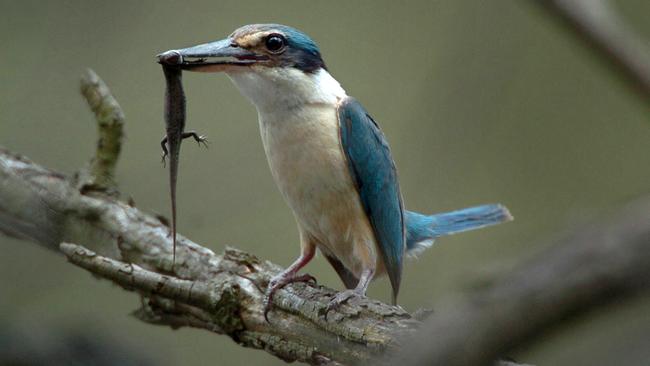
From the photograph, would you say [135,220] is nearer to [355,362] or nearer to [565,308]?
[355,362]

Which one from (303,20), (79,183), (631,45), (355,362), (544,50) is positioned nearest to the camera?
(631,45)

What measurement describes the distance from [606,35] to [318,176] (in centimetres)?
190

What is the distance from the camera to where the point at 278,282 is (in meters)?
3.15

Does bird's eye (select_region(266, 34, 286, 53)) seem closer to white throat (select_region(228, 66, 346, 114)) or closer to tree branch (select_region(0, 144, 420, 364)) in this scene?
white throat (select_region(228, 66, 346, 114))

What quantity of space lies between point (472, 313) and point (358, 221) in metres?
2.78

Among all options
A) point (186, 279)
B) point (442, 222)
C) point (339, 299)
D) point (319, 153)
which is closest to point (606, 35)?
point (339, 299)

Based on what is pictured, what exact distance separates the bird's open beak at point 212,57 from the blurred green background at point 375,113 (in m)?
0.78

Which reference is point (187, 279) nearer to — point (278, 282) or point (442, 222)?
point (278, 282)

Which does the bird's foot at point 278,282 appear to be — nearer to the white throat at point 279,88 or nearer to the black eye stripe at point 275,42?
the white throat at point 279,88

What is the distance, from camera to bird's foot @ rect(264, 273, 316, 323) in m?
2.99

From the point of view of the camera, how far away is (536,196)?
5926 mm

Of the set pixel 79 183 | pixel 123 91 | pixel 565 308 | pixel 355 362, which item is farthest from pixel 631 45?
pixel 123 91

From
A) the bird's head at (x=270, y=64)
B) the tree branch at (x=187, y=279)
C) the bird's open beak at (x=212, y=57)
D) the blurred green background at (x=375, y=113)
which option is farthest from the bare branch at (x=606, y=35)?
the blurred green background at (x=375, y=113)

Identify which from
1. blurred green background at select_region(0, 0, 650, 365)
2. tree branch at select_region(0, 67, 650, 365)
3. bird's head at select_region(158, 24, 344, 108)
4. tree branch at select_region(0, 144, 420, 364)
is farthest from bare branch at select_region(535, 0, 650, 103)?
blurred green background at select_region(0, 0, 650, 365)
